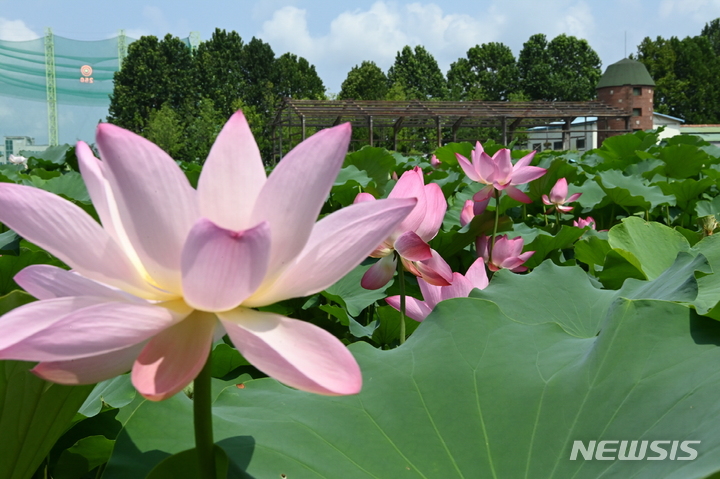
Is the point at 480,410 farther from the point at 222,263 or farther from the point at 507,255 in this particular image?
the point at 507,255

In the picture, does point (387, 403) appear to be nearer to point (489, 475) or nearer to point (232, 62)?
point (489, 475)

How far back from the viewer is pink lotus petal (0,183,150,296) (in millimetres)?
307

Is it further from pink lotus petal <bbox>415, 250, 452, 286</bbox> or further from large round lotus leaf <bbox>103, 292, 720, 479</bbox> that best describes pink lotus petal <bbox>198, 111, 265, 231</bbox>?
pink lotus petal <bbox>415, 250, 452, 286</bbox>

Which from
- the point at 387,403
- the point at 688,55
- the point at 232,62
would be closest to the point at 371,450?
the point at 387,403

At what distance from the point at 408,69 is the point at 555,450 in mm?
35343

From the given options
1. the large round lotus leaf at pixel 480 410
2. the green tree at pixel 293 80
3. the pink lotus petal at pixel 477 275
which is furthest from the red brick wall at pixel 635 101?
the large round lotus leaf at pixel 480 410

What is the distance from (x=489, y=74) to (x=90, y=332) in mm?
37217

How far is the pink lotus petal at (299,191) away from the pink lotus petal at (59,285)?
86mm

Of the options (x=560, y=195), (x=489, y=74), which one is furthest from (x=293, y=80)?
(x=560, y=195)

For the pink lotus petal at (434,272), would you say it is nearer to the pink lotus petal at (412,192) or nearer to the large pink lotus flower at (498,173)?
the pink lotus petal at (412,192)

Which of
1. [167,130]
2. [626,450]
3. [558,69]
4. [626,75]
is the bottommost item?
[626,450]

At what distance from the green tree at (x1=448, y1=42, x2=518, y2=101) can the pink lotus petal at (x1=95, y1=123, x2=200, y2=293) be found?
35990 millimetres

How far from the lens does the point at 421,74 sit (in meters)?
34.0

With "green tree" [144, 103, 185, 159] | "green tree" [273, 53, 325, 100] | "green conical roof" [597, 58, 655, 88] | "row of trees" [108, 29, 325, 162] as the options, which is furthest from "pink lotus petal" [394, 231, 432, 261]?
"green tree" [273, 53, 325, 100]
